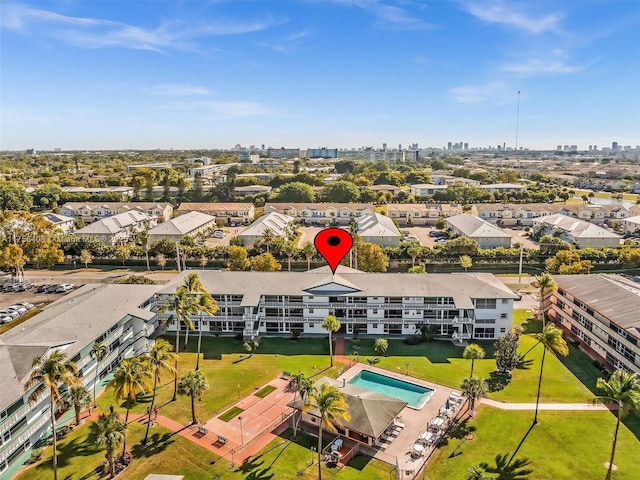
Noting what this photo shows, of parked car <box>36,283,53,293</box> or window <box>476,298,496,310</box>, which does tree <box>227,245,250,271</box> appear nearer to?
parked car <box>36,283,53,293</box>

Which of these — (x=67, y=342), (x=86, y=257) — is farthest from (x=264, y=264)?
(x=86, y=257)

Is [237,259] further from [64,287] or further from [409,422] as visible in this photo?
[409,422]

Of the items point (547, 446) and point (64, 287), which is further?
point (64, 287)

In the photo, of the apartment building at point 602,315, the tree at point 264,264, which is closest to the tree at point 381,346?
the apartment building at point 602,315

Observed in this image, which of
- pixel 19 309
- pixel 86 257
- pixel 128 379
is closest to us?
pixel 128 379

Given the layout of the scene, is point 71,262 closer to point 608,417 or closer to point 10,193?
point 10,193

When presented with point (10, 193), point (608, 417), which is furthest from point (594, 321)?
point (10, 193)
